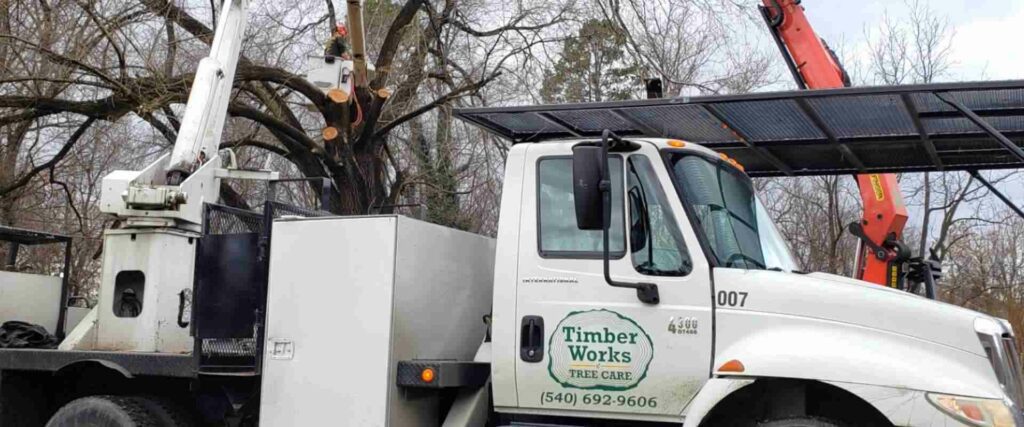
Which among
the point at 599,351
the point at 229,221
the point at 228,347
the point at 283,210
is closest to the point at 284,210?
the point at 283,210

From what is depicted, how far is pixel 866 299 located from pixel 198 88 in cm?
585

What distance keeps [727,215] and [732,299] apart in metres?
0.61

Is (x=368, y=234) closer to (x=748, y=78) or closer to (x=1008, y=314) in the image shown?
(x=748, y=78)

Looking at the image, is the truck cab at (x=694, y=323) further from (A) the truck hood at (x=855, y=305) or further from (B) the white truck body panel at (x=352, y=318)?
(B) the white truck body panel at (x=352, y=318)

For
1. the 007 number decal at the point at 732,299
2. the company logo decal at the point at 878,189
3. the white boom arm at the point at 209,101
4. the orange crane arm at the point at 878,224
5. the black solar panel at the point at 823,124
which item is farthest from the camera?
the company logo decal at the point at 878,189

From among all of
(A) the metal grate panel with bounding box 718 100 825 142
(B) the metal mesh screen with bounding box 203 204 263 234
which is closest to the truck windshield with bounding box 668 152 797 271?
(A) the metal grate panel with bounding box 718 100 825 142

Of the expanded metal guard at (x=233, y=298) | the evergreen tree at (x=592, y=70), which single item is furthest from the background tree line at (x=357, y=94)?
the expanded metal guard at (x=233, y=298)

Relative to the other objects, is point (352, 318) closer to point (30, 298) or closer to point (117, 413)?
point (117, 413)

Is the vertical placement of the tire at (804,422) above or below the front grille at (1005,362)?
below

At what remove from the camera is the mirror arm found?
5.19m

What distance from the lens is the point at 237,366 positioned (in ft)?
21.4

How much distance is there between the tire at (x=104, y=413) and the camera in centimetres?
668

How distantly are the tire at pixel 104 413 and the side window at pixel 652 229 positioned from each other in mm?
3581

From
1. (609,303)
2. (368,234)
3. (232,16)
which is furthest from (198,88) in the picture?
(609,303)
